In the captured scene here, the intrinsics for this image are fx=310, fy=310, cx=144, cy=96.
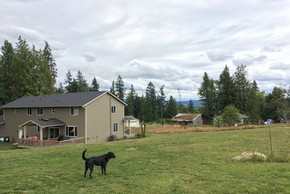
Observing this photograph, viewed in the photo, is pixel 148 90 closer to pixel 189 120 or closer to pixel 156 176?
pixel 189 120

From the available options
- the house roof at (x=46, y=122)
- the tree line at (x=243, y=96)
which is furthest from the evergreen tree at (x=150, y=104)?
the house roof at (x=46, y=122)

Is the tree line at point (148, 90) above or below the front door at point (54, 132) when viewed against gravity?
above

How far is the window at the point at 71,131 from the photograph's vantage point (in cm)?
3588

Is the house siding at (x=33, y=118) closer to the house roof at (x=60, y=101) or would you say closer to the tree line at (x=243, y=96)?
the house roof at (x=60, y=101)

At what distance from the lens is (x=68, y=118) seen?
3647 centimetres

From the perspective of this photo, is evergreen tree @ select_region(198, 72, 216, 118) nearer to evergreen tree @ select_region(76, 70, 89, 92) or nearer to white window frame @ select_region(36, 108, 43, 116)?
evergreen tree @ select_region(76, 70, 89, 92)

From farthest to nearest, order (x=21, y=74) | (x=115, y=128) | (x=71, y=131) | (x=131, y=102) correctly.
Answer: (x=131, y=102) → (x=21, y=74) → (x=115, y=128) → (x=71, y=131)

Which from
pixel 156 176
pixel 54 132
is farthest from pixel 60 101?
pixel 156 176

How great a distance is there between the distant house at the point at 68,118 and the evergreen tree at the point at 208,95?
52.7 meters

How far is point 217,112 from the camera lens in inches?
3506

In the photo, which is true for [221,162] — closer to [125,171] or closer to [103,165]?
[125,171]

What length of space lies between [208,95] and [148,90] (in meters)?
25.4

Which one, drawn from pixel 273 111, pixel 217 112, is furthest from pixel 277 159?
pixel 217 112

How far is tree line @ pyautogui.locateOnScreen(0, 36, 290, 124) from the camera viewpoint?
54.3 m
